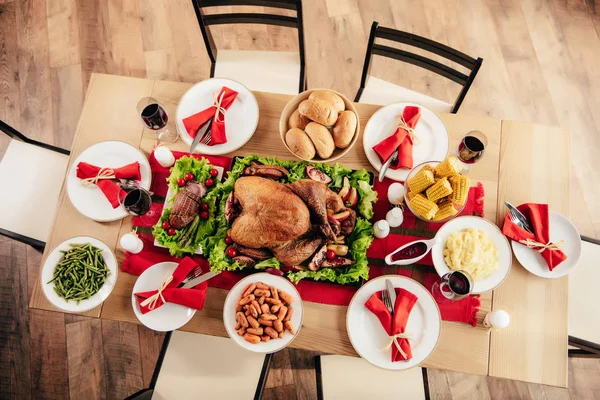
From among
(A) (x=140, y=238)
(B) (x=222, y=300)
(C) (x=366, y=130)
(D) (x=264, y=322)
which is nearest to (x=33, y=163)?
(A) (x=140, y=238)

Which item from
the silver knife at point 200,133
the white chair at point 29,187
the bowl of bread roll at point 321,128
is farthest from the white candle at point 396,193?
the white chair at point 29,187

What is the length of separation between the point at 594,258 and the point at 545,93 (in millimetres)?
1665

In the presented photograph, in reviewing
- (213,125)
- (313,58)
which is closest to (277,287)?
(213,125)

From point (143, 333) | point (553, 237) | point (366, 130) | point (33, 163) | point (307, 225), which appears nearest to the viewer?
point (307, 225)

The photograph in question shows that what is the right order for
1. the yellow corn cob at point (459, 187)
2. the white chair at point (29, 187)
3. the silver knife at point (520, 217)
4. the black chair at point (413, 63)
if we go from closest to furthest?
1. the yellow corn cob at point (459, 187)
2. the silver knife at point (520, 217)
3. the black chair at point (413, 63)
4. the white chair at point (29, 187)

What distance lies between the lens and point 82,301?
5.33 feet

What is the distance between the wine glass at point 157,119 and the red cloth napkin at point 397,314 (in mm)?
1190

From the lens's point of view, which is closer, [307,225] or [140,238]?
[307,225]

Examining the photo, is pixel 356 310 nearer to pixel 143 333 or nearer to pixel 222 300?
pixel 222 300

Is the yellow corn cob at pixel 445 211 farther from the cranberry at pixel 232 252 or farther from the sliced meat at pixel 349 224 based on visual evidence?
the cranberry at pixel 232 252

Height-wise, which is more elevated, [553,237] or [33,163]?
[33,163]

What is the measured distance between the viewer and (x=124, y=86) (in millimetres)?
1938

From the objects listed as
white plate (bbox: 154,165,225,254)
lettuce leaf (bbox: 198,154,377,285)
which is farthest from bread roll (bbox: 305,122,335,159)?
white plate (bbox: 154,165,225,254)

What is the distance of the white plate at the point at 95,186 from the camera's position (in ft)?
5.69
